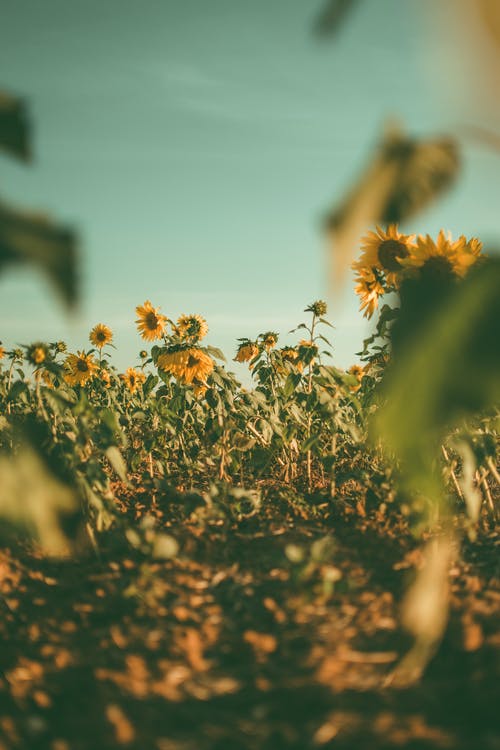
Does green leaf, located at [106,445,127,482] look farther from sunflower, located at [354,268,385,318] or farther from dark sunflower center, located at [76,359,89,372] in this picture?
dark sunflower center, located at [76,359,89,372]

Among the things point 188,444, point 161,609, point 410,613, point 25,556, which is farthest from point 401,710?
point 188,444

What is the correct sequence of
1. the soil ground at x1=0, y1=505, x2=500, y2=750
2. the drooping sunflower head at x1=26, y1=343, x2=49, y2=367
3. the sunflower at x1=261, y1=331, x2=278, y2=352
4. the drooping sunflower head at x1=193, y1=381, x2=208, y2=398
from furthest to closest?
1. the sunflower at x1=261, y1=331, x2=278, y2=352
2. the drooping sunflower head at x1=193, y1=381, x2=208, y2=398
3. the drooping sunflower head at x1=26, y1=343, x2=49, y2=367
4. the soil ground at x1=0, y1=505, x2=500, y2=750

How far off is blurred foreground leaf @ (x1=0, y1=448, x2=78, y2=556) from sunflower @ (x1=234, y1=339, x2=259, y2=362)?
11.7 ft

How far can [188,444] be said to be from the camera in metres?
4.64

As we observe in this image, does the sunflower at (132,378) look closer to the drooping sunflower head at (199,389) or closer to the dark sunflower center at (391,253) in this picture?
the drooping sunflower head at (199,389)

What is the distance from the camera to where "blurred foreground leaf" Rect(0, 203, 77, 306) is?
546 mm

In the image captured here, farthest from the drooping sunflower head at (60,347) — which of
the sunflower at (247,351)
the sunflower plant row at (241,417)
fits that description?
the sunflower at (247,351)

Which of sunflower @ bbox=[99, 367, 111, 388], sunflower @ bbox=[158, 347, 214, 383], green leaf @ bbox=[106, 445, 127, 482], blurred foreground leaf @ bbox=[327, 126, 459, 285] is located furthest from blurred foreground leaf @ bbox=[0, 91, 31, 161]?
sunflower @ bbox=[99, 367, 111, 388]

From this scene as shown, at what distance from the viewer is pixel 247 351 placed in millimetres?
4801

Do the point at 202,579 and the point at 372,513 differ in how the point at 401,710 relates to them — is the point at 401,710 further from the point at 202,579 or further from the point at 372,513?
the point at 372,513

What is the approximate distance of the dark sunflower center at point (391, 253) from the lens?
2.44 m

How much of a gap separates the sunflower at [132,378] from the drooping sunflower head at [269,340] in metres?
2.31

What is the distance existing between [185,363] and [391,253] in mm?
1859

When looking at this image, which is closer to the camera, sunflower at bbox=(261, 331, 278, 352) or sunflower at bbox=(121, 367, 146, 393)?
sunflower at bbox=(261, 331, 278, 352)
